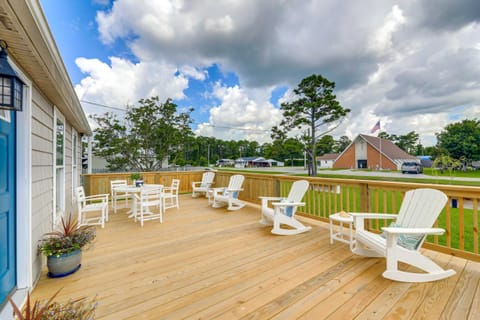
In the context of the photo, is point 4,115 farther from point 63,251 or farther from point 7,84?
point 63,251

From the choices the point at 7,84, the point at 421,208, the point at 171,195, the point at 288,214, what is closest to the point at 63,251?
the point at 7,84

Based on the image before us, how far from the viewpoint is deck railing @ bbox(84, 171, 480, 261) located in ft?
7.86

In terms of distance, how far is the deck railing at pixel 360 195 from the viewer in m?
2.40

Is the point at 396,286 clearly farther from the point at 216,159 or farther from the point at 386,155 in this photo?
the point at 216,159

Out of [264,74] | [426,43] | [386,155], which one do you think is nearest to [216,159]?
[386,155]

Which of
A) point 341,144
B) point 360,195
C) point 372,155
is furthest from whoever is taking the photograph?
point 341,144

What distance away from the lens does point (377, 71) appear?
815cm

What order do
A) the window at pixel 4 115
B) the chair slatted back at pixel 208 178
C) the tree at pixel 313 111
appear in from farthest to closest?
the tree at pixel 313 111 → the chair slatted back at pixel 208 178 → the window at pixel 4 115

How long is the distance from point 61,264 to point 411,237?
12.9 feet

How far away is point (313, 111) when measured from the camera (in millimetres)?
15109

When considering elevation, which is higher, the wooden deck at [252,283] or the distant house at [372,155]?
the distant house at [372,155]

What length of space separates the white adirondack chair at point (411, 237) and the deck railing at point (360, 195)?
338 millimetres

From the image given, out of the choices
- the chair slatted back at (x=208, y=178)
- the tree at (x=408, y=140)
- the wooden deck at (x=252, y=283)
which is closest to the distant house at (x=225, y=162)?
the tree at (x=408, y=140)

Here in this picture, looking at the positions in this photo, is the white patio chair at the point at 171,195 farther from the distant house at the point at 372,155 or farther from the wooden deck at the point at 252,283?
the distant house at the point at 372,155
